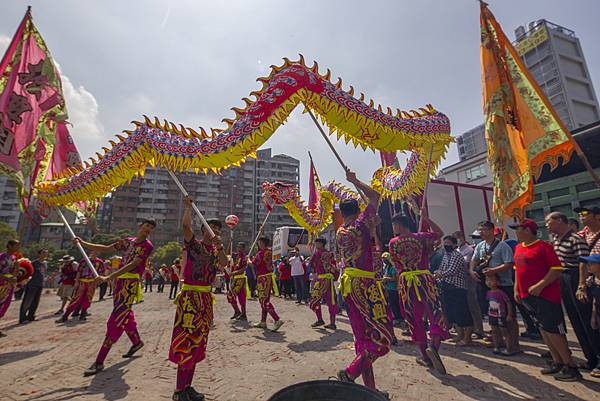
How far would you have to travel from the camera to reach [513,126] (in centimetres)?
432

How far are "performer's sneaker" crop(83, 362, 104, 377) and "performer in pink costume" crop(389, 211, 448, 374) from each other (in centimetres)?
468

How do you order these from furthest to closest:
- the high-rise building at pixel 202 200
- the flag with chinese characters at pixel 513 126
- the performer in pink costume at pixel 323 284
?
the high-rise building at pixel 202 200, the performer in pink costume at pixel 323 284, the flag with chinese characters at pixel 513 126

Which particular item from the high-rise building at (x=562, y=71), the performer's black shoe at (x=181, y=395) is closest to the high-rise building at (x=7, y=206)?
the performer's black shoe at (x=181, y=395)

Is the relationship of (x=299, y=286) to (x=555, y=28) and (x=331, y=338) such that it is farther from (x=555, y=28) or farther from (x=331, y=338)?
(x=555, y=28)

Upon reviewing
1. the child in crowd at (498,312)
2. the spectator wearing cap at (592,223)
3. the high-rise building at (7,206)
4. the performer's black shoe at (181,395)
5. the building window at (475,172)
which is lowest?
the performer's black shoe at (181,395)

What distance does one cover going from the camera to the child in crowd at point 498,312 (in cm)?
494

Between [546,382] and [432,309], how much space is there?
1.52m

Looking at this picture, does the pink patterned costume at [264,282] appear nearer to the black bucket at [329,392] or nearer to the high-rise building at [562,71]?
the black bucket at [329,392]

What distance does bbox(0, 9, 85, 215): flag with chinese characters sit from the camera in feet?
16.3

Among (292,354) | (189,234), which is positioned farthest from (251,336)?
(189,234)

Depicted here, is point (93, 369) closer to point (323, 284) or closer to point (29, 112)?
point (29, 112)

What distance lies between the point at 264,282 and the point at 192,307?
4.19 metres

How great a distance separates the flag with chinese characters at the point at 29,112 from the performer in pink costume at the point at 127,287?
150 cm

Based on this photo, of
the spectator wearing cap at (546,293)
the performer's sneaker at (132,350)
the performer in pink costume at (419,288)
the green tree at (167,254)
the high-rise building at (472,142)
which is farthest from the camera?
the high-rise building at (472,142)
